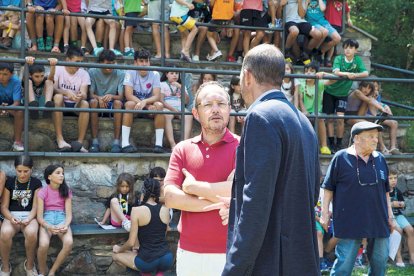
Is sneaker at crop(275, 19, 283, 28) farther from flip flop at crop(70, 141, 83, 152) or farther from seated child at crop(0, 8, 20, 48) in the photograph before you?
flip flop at crop(70, 141, 83, 152)

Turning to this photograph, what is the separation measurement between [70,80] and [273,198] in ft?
18.5

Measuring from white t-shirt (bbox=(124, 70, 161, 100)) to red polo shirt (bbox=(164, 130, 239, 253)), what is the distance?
4.42 m

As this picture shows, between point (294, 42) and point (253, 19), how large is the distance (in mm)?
796

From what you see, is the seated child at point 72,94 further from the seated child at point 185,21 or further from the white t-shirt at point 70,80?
the seated child at point 185,21

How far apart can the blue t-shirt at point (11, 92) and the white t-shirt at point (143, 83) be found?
4.49ft

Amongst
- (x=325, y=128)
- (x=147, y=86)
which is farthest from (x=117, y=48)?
(x=325, y=128)

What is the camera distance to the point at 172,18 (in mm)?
9891

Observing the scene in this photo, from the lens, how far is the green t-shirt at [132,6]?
1000 cm

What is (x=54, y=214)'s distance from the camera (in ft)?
23.4

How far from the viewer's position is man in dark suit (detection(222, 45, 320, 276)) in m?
2.94

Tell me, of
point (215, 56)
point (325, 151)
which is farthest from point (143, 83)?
point (325, 151)

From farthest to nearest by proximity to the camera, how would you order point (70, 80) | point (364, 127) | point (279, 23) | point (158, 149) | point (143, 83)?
point (279, 23), point (143, 83), point (70, 80), point (158, 149), point (364, 127)

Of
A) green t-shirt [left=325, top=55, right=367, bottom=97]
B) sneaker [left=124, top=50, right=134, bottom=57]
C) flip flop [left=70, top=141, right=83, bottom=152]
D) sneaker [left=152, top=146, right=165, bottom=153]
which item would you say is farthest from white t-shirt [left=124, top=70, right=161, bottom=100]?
green t-shirt [left=325, top=55, right=367, bottom=97]

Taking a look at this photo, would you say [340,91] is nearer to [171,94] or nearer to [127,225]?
[171,94]
